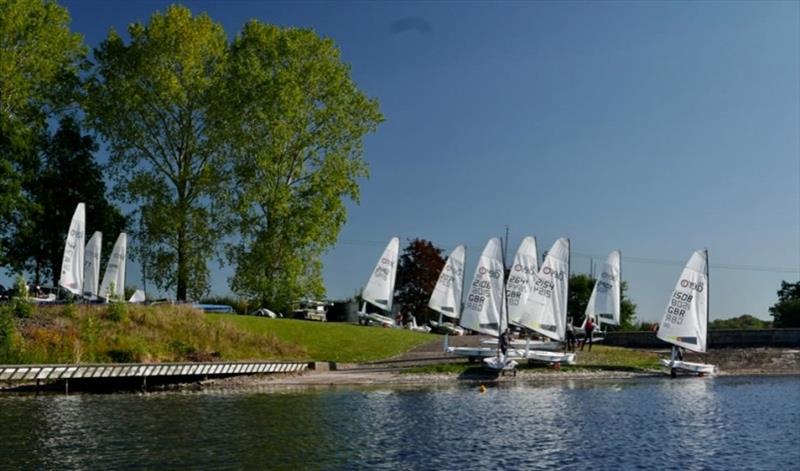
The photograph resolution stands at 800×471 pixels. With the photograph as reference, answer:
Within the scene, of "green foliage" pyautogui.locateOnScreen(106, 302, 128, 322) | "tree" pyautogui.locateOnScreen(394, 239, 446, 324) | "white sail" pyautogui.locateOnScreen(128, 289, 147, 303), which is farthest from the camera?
"tree" pyautogui.locateOnScreen(394, 239, 446, 324)

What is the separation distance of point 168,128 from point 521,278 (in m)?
28.4

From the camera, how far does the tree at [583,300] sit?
97.2m

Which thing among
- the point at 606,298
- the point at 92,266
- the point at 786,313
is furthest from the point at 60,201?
the point at 786,313

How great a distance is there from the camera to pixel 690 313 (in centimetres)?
6272

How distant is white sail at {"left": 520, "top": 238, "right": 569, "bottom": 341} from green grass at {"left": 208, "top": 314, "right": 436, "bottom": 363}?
788 cm

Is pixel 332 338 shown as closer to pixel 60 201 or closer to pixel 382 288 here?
pixel 382 288

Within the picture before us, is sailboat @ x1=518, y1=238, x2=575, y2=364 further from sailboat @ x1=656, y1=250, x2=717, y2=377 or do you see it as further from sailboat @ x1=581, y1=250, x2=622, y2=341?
sailboat @ x1=581, y1=250, x2=622, y2=341

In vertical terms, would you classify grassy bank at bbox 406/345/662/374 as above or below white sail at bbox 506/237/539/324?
below

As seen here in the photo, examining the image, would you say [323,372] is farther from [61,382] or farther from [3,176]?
[3,176]

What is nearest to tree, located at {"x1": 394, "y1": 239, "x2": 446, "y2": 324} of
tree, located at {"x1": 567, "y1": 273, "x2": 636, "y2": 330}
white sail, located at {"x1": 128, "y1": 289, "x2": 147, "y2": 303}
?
tree, located at {"x1": 567, "y1": 273, "x2": 636, "y2": 330}

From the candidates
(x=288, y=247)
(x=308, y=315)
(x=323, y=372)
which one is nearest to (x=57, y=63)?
(x=288, y=247)

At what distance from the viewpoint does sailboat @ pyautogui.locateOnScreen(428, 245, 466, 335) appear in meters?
71.1

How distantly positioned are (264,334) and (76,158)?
2383 centimetres

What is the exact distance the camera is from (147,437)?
30.6 m
